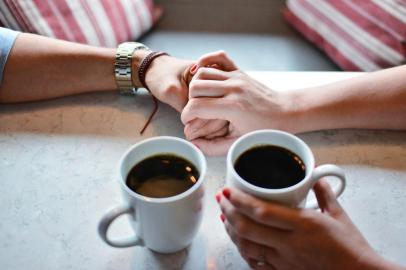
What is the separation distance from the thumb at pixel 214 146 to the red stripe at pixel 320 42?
54cm

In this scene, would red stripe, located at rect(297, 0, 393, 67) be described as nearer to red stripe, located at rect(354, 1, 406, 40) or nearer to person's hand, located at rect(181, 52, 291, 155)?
red stripe, located at rect(354, 1, 406, 40)

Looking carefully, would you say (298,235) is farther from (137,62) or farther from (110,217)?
(137,62)

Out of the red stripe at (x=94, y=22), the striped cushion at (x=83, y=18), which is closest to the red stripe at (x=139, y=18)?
the striped cushion at (x=83, y=18)

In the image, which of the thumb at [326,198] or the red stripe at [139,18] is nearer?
the thumb at [326,198]

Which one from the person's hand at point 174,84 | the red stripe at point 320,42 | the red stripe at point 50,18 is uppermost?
the red stripe at point 50,18

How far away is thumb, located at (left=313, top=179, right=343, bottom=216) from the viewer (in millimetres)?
548

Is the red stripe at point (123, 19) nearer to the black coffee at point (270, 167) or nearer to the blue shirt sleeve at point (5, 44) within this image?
the blue shirt sleeve at point (5, 44)

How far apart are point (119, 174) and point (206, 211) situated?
0.18 metres

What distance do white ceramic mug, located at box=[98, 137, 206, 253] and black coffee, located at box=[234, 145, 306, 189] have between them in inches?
2.2

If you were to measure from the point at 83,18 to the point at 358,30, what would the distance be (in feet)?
2.30

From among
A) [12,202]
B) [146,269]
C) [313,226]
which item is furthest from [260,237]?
[12,202]

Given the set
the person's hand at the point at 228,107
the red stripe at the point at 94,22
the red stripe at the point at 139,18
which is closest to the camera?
the person's hand at the point at 228,107

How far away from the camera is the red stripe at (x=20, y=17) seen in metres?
0.90

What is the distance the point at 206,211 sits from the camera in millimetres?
640
